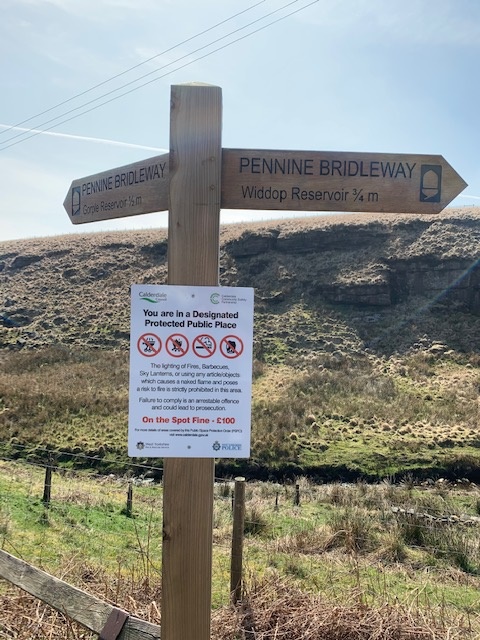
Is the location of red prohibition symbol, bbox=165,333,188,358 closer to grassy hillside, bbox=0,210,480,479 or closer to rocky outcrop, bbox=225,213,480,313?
grassy hillside, bbox=0,210,480,479

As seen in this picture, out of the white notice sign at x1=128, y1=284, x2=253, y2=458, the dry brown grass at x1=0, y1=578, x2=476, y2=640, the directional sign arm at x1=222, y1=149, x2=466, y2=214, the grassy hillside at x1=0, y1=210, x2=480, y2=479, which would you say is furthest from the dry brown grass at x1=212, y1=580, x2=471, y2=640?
the grassy hillside at x1=0, y1=210, x2=480, y2=479

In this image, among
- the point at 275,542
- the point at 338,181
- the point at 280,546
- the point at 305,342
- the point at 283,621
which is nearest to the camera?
the point at 338,181

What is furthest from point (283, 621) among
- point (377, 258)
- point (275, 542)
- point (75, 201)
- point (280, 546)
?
point (377, 258)

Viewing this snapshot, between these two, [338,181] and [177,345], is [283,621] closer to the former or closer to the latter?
[177,345]

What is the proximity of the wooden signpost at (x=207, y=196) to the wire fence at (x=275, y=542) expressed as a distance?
4.40 feet

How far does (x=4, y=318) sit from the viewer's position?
3766 cm

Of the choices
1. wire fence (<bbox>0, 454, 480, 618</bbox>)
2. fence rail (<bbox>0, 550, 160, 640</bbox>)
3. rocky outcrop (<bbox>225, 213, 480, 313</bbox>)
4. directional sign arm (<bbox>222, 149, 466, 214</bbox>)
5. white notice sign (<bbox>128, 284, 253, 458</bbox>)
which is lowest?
wire fence (<bbox>0, 454, 480, 618</bbox>)

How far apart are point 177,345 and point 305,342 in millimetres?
30783

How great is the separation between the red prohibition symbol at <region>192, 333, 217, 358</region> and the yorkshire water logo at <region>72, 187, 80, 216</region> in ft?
4.28

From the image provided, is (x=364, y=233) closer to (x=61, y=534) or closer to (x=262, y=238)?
(x=262, y=238)

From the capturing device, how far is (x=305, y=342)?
3291 cm

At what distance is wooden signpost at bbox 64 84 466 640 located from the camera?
2.44 meters

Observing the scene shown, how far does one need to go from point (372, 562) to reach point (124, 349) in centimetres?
2766

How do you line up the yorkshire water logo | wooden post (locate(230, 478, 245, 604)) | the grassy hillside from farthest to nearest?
the grassy hillside
wooden post (locate(230, 478, 245, 604))
the yorkshire water logo
